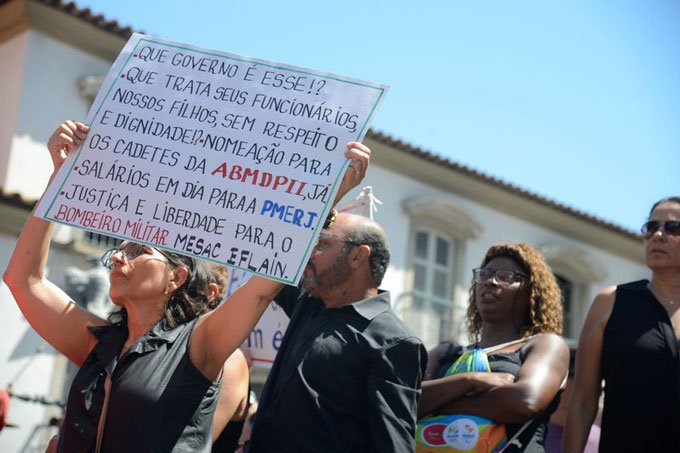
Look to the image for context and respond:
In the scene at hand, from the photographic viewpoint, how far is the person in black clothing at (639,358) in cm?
377

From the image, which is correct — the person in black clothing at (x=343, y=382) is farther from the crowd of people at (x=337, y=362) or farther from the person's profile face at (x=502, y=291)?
the person's profile face at (x=502, y=291)

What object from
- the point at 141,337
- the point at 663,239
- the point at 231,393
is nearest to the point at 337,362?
the point at 231,393

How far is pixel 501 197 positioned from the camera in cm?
1886

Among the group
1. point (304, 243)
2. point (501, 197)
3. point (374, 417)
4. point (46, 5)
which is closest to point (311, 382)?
point (374, 417)

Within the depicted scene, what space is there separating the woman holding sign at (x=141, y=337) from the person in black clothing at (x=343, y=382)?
329 mm

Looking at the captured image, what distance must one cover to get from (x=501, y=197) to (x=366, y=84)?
1582 cm

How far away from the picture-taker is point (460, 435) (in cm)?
374

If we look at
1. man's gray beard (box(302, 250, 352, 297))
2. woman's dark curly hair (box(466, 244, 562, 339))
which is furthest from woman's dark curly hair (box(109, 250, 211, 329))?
woman's dark curly hair (box(466, 244, 562, 339))

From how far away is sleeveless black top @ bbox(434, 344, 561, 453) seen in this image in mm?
3855

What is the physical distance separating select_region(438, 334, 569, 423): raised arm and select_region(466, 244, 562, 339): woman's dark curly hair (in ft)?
1.32

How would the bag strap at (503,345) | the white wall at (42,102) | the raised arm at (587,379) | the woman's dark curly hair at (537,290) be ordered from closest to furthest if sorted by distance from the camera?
the raised arm at (587,379)
the bag strap at (503,345)
the woman's dark curly hair at (537,290)
the white wall at (42,102)

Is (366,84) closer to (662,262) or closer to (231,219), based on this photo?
(231,219)

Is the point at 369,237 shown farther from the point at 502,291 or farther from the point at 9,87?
the point at 9,87

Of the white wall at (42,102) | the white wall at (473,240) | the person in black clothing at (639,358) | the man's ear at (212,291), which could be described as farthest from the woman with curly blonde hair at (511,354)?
the white wall at (473,240)
